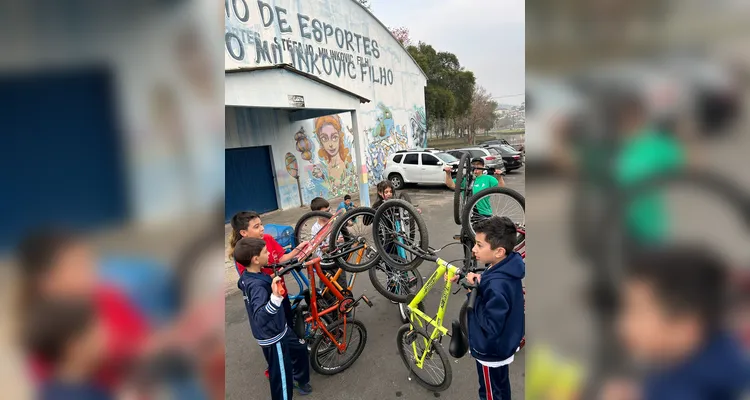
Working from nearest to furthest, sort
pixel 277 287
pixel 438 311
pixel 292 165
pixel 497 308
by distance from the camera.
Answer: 1. pixel 497 308
2. pixel 277 287
3. pixel 438 311
4. pixel 292 165

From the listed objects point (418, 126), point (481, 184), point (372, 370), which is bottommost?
point (372, 370)

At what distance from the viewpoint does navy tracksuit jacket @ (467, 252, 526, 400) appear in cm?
210

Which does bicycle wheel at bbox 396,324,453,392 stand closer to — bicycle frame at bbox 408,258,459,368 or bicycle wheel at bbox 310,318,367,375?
bicycle frame at bbox 408,258,459,368

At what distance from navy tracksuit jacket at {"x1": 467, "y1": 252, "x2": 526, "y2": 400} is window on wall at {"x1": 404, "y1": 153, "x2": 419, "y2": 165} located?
505 inches

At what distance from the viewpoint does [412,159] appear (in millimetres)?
14953

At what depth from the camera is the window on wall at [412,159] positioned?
48.7 ft

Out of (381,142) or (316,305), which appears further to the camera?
(381,142)

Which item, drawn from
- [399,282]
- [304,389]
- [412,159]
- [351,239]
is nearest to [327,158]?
[412,159]
